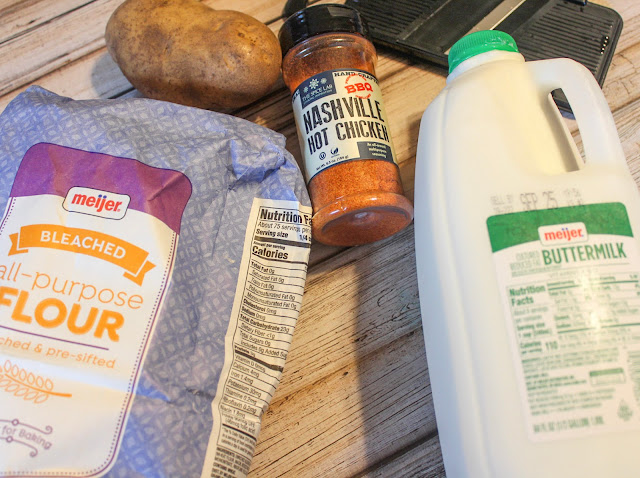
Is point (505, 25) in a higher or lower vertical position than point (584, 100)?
higher

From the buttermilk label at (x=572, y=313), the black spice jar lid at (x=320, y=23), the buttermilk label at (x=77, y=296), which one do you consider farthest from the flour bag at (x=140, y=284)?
the buttermilk label at (x=572, y=313)

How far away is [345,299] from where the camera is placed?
66 centimetres

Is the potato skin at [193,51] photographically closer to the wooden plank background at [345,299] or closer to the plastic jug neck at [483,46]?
the wooden plank background at [345,299]

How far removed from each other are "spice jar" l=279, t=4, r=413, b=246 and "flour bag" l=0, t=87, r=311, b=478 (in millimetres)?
38

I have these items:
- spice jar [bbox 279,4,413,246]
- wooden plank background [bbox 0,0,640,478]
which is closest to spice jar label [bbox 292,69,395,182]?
spice jar [bbox 279,4,413,246]

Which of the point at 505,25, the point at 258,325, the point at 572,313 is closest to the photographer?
the point at 572,313

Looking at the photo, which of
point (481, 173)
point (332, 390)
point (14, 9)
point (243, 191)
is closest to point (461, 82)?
point (481, 173)

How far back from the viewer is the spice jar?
1.95ft

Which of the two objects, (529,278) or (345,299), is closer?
(529,278)

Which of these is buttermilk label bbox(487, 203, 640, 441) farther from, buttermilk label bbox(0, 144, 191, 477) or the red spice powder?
buttermilk label bbox(0, 144, 191, 477)

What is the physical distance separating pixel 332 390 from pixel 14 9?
74cm

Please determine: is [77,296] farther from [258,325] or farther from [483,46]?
[483,46]

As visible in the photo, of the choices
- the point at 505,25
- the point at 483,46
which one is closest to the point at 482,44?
the point at 483,46

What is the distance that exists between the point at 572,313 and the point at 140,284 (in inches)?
15.6
